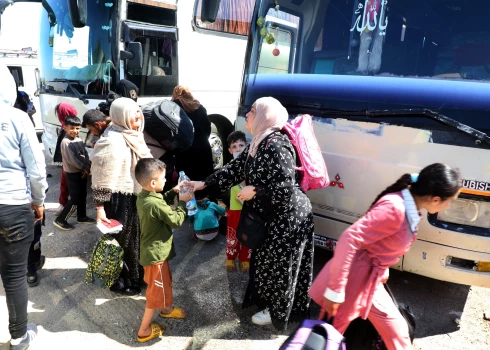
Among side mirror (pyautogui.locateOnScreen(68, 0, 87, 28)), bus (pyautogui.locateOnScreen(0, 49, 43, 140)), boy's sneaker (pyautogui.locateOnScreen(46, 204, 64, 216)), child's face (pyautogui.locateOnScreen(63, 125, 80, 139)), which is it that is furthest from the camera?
bus (pyautogui.locateOnScreen(0, 49, 43, 140))

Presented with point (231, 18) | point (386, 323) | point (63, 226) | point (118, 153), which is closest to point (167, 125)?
point (118, 153)

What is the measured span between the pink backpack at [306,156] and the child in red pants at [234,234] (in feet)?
3.64

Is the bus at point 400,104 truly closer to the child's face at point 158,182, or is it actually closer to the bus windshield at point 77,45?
the child's face at point 158,182

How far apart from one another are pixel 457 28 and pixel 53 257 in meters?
4.14

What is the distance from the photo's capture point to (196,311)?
3268mm

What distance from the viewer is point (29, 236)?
264 cm

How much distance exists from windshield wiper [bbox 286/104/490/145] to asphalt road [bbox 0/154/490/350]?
1.57 metres

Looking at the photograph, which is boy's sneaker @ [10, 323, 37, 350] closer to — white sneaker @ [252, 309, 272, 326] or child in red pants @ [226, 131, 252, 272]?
white sneaker @ [252, 309, 272, 326]

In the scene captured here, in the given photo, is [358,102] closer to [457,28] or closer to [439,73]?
[439,73]

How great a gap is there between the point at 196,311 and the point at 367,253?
1700 mm

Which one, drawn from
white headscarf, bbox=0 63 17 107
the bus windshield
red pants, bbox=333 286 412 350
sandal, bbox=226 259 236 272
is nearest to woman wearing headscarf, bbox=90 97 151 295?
white headscarf, bbox=0 63 17 107

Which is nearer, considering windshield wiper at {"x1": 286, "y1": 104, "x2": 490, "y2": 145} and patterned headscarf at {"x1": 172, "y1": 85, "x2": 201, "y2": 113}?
windshield wiper at {"x1": 286, "y1": 104, "x2": 490, "y2": 145}

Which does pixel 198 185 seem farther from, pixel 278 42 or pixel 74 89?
pixel 74 89

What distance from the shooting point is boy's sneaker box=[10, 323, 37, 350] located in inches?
105
